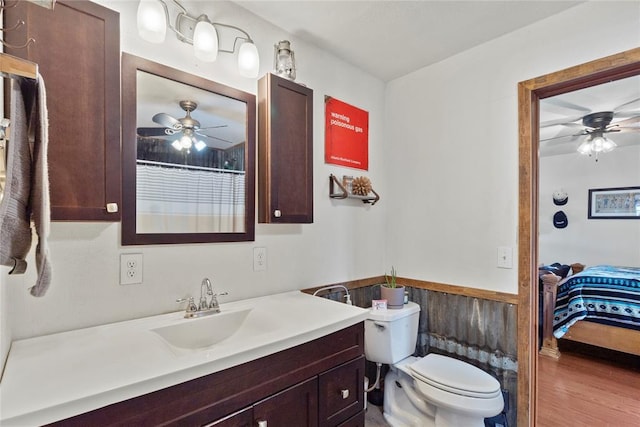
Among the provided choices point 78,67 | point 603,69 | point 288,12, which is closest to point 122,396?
point 78,67

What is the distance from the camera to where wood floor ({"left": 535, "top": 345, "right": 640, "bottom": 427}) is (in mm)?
2090

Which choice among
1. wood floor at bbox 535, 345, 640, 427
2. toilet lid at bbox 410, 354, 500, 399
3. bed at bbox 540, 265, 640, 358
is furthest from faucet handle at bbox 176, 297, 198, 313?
bed at bbox 540, 265, 640, 358

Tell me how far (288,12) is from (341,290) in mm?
1579

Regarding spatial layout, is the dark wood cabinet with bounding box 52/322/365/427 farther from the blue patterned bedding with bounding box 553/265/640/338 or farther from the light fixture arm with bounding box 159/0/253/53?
the blue patterned bedding with bounding box 553/265/640/338

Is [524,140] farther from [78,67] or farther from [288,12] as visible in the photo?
[78,67]

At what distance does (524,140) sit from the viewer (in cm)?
175

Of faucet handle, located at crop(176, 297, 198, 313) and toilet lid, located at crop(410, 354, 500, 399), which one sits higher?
faucet handle, located at crop(176, 297, 198, 313)

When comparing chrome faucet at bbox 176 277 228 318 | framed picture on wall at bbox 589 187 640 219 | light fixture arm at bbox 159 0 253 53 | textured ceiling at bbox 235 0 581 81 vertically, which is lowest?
chrome faucet at bbox 176 277 228 318

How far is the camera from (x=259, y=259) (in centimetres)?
164

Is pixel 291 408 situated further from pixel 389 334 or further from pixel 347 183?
pixel 347 183

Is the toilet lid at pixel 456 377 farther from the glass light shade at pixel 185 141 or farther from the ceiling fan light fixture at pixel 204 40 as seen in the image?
the ceiling fan light fixture at pixel 204 40

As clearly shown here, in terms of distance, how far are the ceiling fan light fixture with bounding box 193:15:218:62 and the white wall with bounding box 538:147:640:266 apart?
516 cm

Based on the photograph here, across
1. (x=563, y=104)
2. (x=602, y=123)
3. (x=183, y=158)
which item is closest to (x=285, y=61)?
(x=183, y=158)

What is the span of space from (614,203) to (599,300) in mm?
2096
